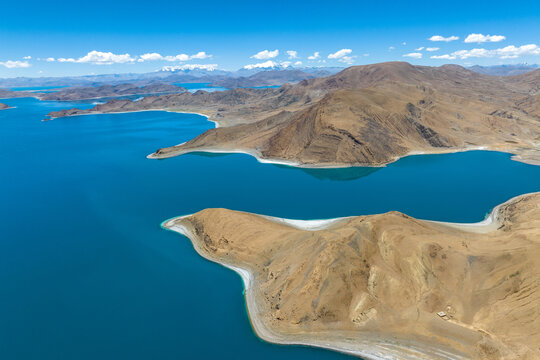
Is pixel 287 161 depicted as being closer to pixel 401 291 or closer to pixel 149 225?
pixel 149 225

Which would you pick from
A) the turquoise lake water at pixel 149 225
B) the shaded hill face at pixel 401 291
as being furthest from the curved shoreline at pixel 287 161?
the shaded hill face at pixel 401 291

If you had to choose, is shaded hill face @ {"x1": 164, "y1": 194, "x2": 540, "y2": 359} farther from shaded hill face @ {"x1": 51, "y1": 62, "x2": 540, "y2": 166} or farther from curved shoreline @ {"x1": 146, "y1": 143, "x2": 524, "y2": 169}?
shaded hill face @ {"x1": 51, "y1": 62, "x2": 540, "y2": 166}

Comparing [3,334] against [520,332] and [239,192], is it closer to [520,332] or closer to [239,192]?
[239,192]

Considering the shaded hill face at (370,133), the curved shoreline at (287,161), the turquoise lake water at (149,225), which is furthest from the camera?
the shaded hill face at (370,133)

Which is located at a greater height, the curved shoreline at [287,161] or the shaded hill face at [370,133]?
the shaded hill face at [370,133]

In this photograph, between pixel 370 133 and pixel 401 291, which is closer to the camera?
pixel 401 291

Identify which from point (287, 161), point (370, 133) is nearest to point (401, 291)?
point (287, 161)

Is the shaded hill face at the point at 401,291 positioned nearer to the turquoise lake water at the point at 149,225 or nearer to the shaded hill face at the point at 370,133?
the turquoise lake water at the point at 149,225
